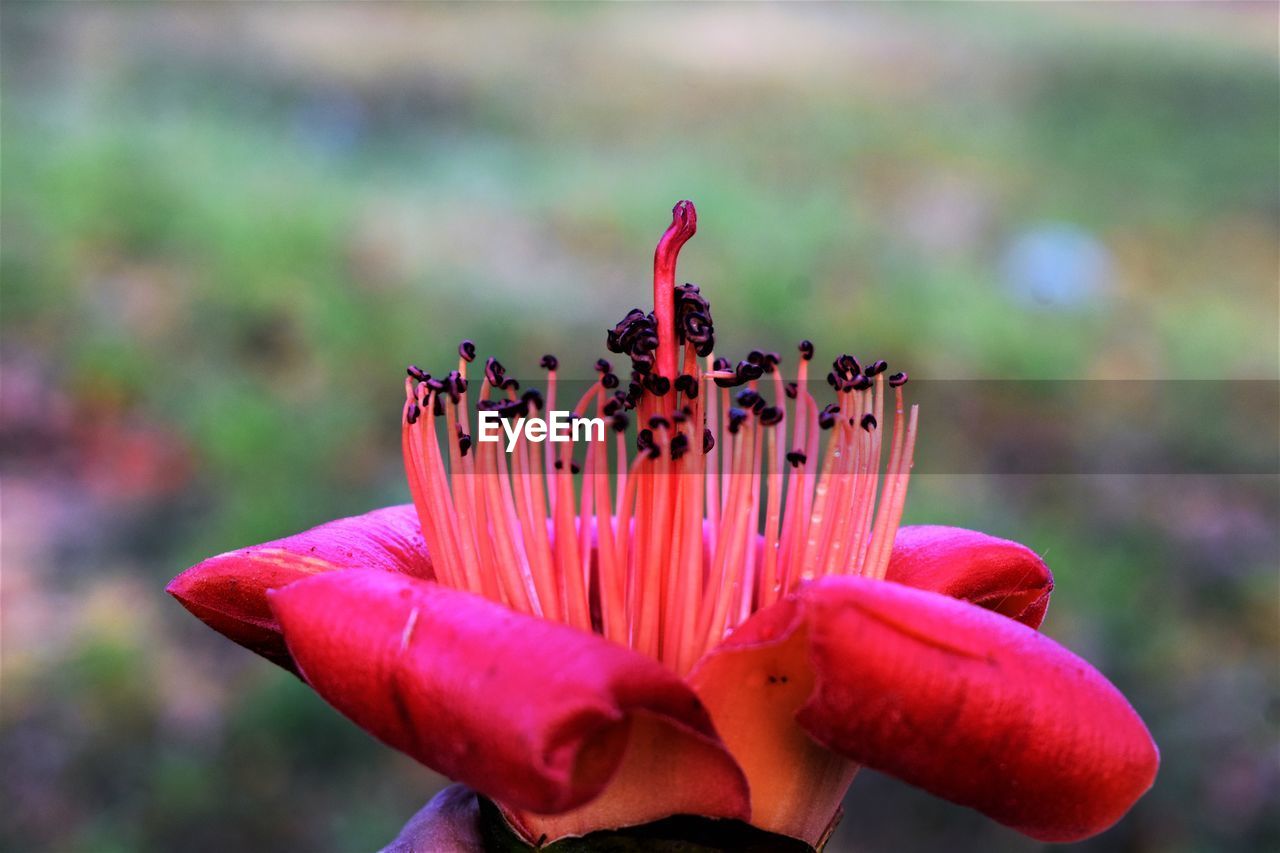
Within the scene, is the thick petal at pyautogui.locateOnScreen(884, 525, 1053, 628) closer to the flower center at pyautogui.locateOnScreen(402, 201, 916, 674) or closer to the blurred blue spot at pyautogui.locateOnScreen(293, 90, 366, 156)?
the flower center at pyautogui.locateOnScreen(402, 201, 916, 674)

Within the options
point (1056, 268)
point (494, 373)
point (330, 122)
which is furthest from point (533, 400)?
point (330, 122)

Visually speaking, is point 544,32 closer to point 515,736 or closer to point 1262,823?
point 1262,823

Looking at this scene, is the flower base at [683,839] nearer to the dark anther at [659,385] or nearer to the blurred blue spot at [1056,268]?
the dark anther at [659,385]

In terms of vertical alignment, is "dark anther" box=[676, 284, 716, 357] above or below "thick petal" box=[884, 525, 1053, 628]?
above

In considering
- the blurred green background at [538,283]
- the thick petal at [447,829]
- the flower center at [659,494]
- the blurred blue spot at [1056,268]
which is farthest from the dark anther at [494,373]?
the blurred blue spot at [1056,268]

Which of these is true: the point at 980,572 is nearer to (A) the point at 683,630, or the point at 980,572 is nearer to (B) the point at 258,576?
(A) the point at 683,630

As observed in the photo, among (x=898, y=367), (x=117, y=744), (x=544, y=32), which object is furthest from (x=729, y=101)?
(x=117, y=744)

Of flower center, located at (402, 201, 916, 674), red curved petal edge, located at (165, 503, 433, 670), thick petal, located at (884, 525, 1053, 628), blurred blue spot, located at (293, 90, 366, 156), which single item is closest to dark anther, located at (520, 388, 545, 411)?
flower center, located at (402, 201, 916, 674)
